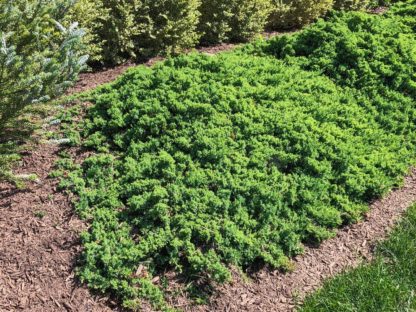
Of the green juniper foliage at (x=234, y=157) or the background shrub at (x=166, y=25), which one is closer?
the green juniper foliage at (x=234, y=157)

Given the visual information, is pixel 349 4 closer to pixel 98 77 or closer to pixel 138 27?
pixel 138 27

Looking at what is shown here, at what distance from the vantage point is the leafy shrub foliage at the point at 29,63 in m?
3.61

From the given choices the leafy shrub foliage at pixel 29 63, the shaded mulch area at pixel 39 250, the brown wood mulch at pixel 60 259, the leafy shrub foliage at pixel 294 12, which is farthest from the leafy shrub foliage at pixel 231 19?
the shaded mulch area at pixel 39 250

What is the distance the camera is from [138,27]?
→ 234 inches

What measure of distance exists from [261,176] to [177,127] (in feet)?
2.74

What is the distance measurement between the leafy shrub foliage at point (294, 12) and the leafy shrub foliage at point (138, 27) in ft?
5.38

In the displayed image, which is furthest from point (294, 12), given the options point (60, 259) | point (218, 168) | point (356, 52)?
point (60, 259)

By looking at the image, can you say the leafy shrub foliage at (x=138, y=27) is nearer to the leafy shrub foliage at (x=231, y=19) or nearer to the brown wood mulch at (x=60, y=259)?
the leafy shrub foliage at (x=231, y=19)

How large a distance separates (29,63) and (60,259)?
1412 millimetres

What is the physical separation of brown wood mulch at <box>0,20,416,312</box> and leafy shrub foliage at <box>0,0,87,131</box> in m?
0.57

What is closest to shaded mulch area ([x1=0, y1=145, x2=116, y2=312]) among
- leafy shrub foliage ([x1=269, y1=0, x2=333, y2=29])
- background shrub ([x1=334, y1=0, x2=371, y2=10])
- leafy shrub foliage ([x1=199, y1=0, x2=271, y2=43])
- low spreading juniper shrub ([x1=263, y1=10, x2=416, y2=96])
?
low spreading juniper shrub ([x1=263, y1=10, x2=416, y2=96])

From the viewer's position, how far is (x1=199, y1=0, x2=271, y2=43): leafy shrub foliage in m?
6.59

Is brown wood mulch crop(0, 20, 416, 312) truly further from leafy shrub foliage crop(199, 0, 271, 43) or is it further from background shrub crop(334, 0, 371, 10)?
background shrub crop(334, 0, 371, 10)

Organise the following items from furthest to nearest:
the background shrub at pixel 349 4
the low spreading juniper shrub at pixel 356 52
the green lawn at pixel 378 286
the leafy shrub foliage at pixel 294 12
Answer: the background shrub at pixel 349 4
the leafy shrub foliage at pixel 294 12
the low spreading juniper shrub at pixel 356 52
the green lawn at pixel 378 286
